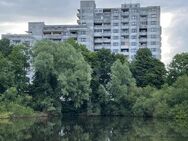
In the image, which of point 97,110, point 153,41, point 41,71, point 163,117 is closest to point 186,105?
point 163,117

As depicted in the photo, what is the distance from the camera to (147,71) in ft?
226

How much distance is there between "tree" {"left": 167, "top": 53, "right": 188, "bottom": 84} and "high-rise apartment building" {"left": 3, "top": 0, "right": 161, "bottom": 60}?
44125 millimetres

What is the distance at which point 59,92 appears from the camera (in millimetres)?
57312

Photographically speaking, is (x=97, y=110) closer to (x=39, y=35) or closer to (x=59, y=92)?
(x=59, y=92)

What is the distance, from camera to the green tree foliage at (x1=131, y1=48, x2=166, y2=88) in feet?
223

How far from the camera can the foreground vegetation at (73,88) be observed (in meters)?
55.0

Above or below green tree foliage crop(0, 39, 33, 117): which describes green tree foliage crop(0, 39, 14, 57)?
above

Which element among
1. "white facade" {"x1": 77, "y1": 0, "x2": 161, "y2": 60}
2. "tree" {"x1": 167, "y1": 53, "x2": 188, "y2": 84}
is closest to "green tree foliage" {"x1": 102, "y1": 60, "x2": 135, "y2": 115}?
"tree" {"x1": 167, "y1": 53, "x2": 188, "y2": 84}

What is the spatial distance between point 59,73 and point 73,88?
9.23 feet

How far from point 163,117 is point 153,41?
57619mm

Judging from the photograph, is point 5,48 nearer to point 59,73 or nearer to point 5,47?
point 5,47

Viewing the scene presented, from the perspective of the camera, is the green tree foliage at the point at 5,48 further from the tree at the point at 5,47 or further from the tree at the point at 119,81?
the tree at the point at 119,81

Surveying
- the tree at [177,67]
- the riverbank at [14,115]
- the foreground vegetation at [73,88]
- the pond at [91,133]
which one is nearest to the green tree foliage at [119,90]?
the foreground vegetation at [73,88]

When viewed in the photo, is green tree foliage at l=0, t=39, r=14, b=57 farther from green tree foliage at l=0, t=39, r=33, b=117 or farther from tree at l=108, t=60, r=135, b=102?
tree at l=108, t=60, r=135, b=102
